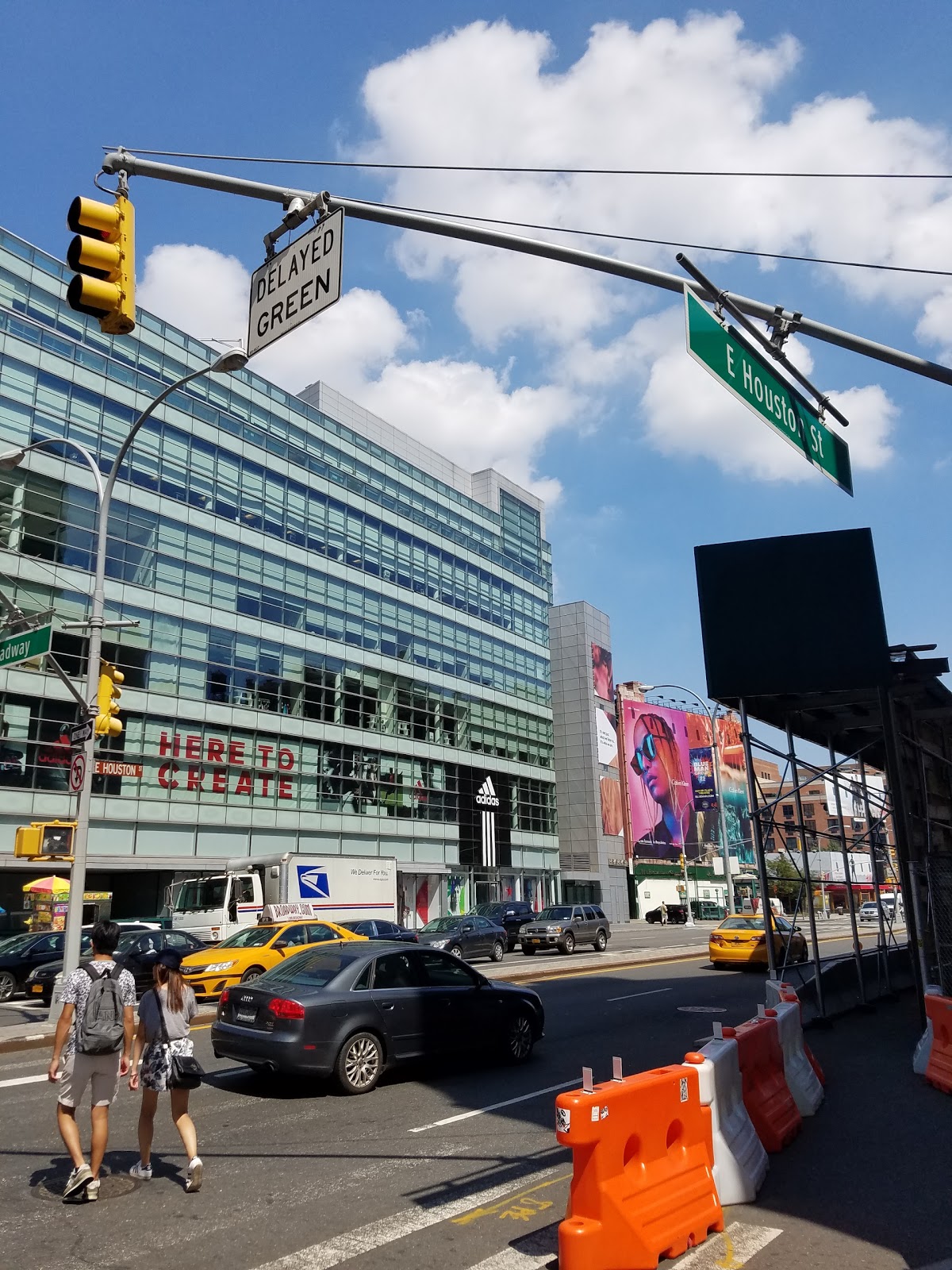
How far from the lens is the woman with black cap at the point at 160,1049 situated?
21.0ft

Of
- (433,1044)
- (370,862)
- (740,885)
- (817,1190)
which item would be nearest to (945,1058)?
(817,1190)

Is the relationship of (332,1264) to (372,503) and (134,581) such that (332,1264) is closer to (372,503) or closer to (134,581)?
(134,581)

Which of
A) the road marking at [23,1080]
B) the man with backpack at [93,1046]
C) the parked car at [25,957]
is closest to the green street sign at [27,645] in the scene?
the road marking at [23,1080]

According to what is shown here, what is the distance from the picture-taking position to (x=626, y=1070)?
10.2m

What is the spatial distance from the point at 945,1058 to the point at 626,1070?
129 inches

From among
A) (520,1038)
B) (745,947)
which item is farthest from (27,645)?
(745,947)

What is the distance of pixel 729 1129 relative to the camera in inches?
247

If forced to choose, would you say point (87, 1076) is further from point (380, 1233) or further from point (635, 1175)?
point (635, 1175)

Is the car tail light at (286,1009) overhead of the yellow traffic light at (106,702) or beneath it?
beneath

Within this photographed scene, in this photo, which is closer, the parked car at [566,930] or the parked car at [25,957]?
the parked car at [25,957]

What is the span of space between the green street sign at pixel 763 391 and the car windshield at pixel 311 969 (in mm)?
6858

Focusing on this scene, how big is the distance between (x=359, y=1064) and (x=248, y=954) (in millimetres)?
9589

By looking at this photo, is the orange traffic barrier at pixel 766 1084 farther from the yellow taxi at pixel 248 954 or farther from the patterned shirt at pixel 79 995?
the yellow taxi at pixel 248 954

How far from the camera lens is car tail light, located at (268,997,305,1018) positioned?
902 centimetres
